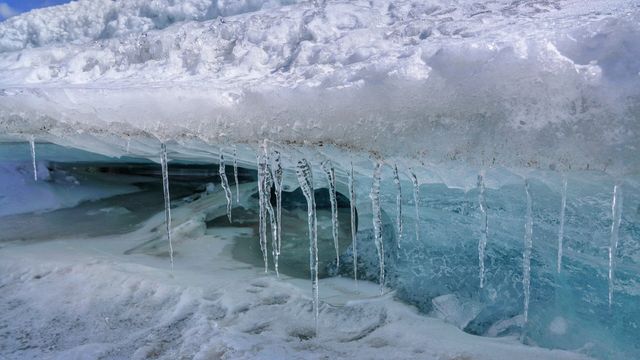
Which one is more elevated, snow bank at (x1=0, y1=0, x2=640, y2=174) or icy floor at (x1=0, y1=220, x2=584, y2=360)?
snow bank at (x1=0, y1=0, x2=640, y2=174)

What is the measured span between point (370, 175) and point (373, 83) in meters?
0.59

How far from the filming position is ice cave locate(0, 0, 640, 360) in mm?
1921

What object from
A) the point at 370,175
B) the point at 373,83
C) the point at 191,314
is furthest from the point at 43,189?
the point at 373,83

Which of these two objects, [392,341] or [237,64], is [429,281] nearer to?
[392,341]

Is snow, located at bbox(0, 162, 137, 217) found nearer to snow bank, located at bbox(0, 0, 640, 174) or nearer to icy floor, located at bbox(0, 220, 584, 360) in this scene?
snow bank, located at bbox(0, 0, 640, 174)

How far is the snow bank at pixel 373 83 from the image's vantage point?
1823 mm

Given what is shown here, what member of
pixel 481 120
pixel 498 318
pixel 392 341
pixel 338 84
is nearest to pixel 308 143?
pixel 338 84

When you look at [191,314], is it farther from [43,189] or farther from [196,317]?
[43,189]

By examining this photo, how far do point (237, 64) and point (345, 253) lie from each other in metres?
1.27

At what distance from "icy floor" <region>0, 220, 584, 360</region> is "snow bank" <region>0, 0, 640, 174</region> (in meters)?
0.72

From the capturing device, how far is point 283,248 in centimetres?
346

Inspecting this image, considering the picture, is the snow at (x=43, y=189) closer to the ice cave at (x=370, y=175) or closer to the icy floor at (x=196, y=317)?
the ice cave at (x=370, y=175)

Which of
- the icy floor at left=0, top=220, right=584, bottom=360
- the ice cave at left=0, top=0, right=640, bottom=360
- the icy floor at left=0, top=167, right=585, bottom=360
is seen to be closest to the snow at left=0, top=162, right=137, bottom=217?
the ice cave at left=0, top=0, right=640, bottom=360

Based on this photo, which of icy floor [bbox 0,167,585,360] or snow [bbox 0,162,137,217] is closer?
icy floor [bbox 0,167,585,360]
